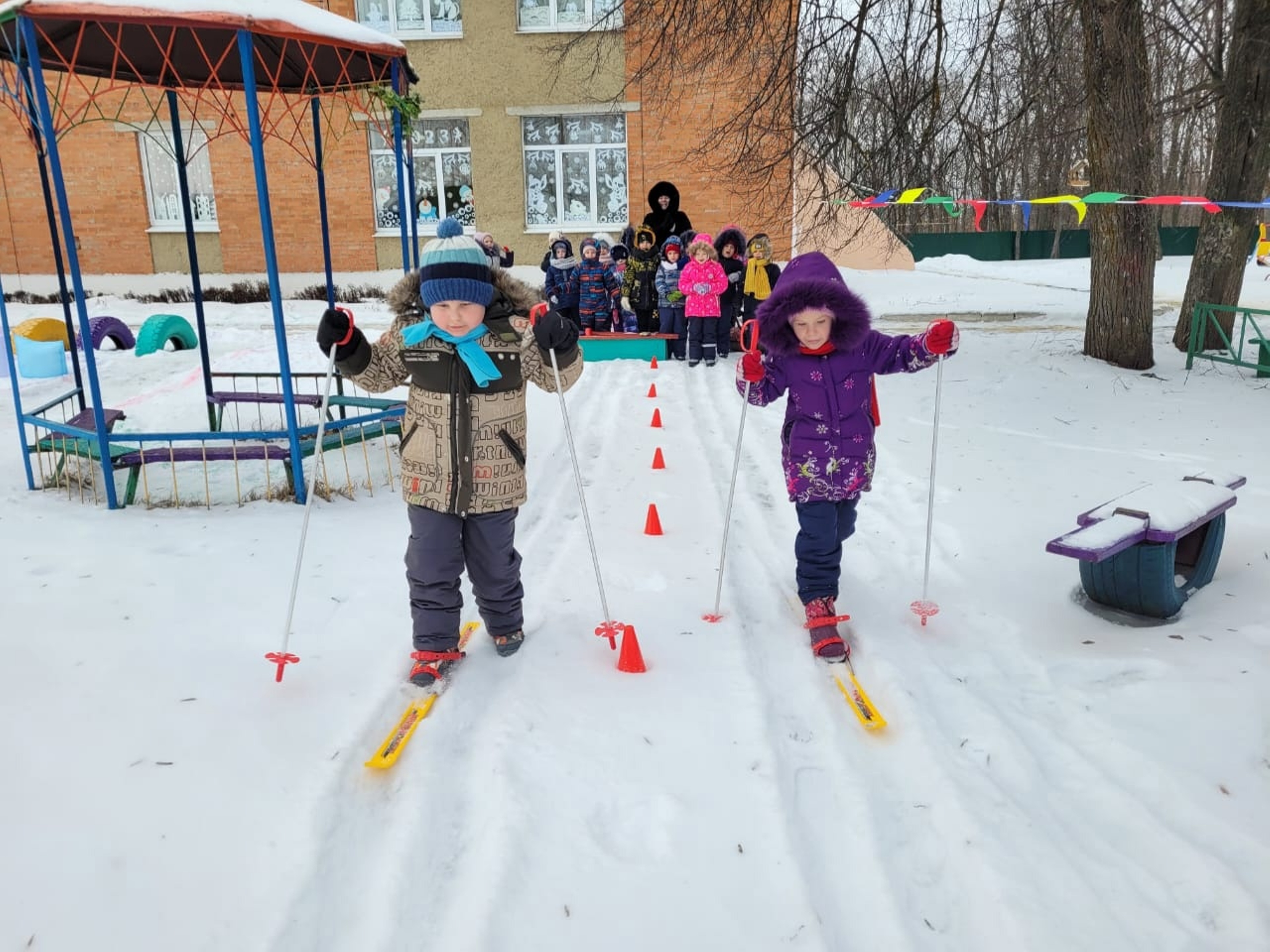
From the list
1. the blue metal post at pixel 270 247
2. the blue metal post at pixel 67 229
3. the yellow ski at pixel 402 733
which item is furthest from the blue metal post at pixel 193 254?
the yellow ski at pixel 402 733

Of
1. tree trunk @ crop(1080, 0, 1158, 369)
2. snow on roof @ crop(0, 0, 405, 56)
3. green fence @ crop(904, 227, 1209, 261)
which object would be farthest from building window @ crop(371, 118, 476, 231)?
green fence @ crop(904, 227, 1209, 261)

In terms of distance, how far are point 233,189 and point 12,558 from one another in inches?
656

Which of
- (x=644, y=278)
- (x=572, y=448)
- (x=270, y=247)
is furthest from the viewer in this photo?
(x=644, y=278)

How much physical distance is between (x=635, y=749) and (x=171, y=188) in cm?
2039

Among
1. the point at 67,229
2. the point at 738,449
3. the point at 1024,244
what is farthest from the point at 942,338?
the point at 1024,244

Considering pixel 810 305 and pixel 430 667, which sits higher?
pixel 810 305

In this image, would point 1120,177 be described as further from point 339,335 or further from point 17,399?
point 17,399

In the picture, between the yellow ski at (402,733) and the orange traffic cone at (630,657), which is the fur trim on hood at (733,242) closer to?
the orange traffic cone at (630,657)

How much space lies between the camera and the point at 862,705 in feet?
10.4

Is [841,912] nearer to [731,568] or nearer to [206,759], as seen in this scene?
[206,759]

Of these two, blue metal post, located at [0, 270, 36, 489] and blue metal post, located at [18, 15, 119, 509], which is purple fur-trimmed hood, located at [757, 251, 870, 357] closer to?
blue metal post, located at [18, 15, 119, 509]

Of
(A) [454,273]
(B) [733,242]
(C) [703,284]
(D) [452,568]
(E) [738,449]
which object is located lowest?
(D) [452,568]

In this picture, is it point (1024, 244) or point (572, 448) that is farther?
point (1024, 244)

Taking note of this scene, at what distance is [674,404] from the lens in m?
8.85
